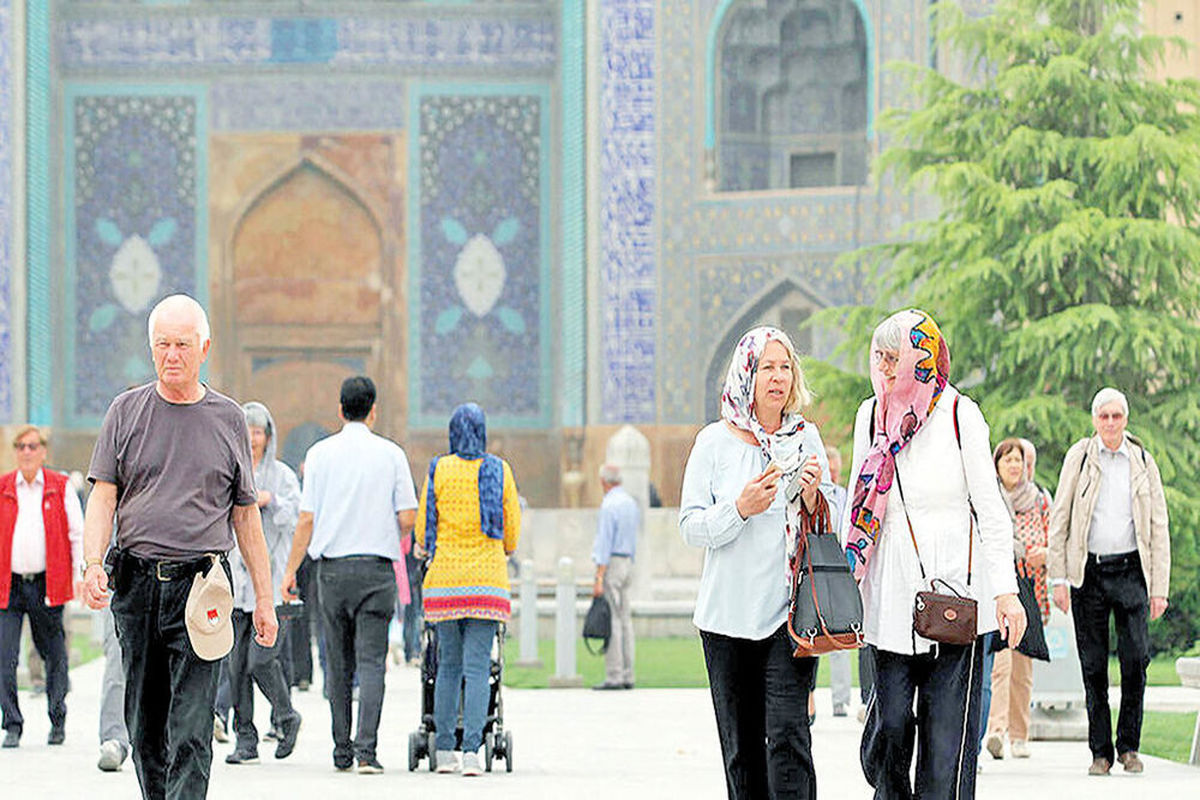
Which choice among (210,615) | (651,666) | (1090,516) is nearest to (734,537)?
(210,615)

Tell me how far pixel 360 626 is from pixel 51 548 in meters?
2.42

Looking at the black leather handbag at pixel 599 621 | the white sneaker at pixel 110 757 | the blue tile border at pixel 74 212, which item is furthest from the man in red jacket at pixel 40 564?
the blue tile border at pixel 74 212

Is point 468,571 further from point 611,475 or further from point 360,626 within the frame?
point 611,475

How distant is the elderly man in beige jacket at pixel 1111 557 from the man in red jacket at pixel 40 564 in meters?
4.74

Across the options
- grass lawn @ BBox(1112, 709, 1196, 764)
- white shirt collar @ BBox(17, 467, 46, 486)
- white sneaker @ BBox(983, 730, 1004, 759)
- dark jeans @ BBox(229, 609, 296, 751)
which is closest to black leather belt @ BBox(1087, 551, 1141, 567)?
grass lawn @ BBox(1112, 709, 1196, 764)

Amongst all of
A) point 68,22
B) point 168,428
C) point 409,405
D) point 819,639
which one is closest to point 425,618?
point 168,428

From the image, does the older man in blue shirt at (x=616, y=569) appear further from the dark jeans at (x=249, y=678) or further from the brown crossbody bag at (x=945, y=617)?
the brown crossbody bag at (x=945, y=617)

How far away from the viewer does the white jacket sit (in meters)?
6.06

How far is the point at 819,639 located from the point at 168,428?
1963 mm

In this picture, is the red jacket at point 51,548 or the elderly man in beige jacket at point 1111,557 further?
the red jacket at point 51,548

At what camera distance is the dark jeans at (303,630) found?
13727mm

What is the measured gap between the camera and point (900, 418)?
20.2 ft

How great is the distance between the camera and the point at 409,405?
92.1 feet

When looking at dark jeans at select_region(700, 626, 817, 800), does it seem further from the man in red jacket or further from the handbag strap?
the man in red jacket
